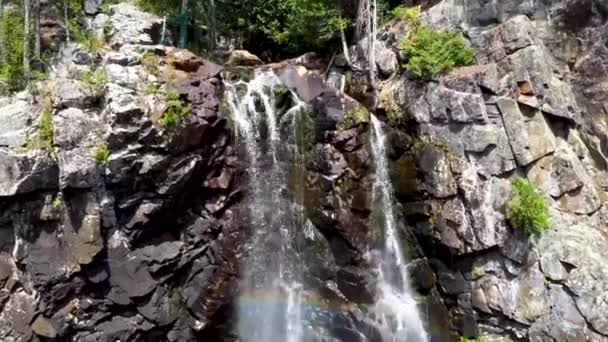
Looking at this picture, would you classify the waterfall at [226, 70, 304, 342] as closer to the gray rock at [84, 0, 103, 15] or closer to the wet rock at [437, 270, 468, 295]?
the wet rock at [437, 270, 468, 295]

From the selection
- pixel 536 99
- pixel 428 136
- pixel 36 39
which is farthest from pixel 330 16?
pixel 36 39

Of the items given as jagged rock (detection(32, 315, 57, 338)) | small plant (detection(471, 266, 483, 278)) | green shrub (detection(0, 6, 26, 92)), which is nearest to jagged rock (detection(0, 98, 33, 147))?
green shrub (detection(0, 6, 26, 92))

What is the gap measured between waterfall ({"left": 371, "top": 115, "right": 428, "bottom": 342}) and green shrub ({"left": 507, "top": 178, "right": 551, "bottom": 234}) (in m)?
2.66

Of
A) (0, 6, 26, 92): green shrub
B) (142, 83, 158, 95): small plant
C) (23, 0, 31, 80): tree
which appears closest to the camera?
(142, 83, 158, 95): small plant

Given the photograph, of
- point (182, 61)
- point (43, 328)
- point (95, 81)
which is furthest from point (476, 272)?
point (95, 81)

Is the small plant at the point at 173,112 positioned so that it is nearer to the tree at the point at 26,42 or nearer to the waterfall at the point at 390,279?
the tree at the point at 26,42

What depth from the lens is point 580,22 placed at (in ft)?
37.1

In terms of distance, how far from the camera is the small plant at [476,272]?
34.1 ft

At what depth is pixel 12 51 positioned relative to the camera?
11.3m

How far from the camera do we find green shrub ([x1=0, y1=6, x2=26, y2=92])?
1077 centimetres

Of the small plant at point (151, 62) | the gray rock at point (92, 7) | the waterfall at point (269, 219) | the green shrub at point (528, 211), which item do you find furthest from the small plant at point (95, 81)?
the green shrub at point (528, 211)

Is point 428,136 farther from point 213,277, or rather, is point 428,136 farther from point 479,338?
point 213,277

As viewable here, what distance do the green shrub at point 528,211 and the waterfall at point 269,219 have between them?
476 cm

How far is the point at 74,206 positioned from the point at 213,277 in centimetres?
330
